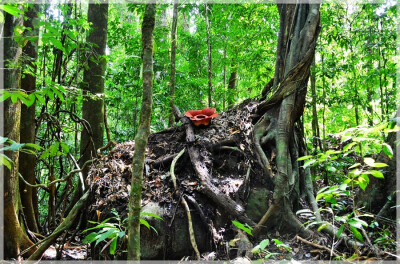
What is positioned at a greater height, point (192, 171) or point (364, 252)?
point (192, 171)

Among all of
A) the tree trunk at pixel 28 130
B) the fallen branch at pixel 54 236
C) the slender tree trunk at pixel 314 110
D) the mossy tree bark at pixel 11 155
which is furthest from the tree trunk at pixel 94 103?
the slender tree trunk at pixel 314 110

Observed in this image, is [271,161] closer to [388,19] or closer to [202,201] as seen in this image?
[202,201]

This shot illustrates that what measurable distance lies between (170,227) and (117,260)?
57 cm

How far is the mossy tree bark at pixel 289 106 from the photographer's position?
3139 millimetres

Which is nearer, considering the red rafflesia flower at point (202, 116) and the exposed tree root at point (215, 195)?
the exposed tree root at point (215, 195)

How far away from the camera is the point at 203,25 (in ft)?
26.6

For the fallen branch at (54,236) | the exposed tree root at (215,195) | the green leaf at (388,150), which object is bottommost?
the fallen branch at (54,236)

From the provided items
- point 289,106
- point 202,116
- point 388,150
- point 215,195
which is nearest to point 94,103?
point 202,116

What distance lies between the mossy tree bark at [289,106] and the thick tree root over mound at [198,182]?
18 cm

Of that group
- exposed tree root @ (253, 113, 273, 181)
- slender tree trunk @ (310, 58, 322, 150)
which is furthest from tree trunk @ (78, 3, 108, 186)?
slender tree trunk @ (310, 58, 322, 150)

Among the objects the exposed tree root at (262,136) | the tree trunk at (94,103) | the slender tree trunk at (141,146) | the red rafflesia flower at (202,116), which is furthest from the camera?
the tree trunk at (94,103)

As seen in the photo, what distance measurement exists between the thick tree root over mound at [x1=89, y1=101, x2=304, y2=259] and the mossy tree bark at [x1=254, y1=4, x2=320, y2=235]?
0.60 feet

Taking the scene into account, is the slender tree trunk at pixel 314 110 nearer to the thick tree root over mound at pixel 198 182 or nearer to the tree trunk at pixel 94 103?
the thick tree root over mound at pixel 198 182

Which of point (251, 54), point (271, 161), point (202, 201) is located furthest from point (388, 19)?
point (202, 201)
